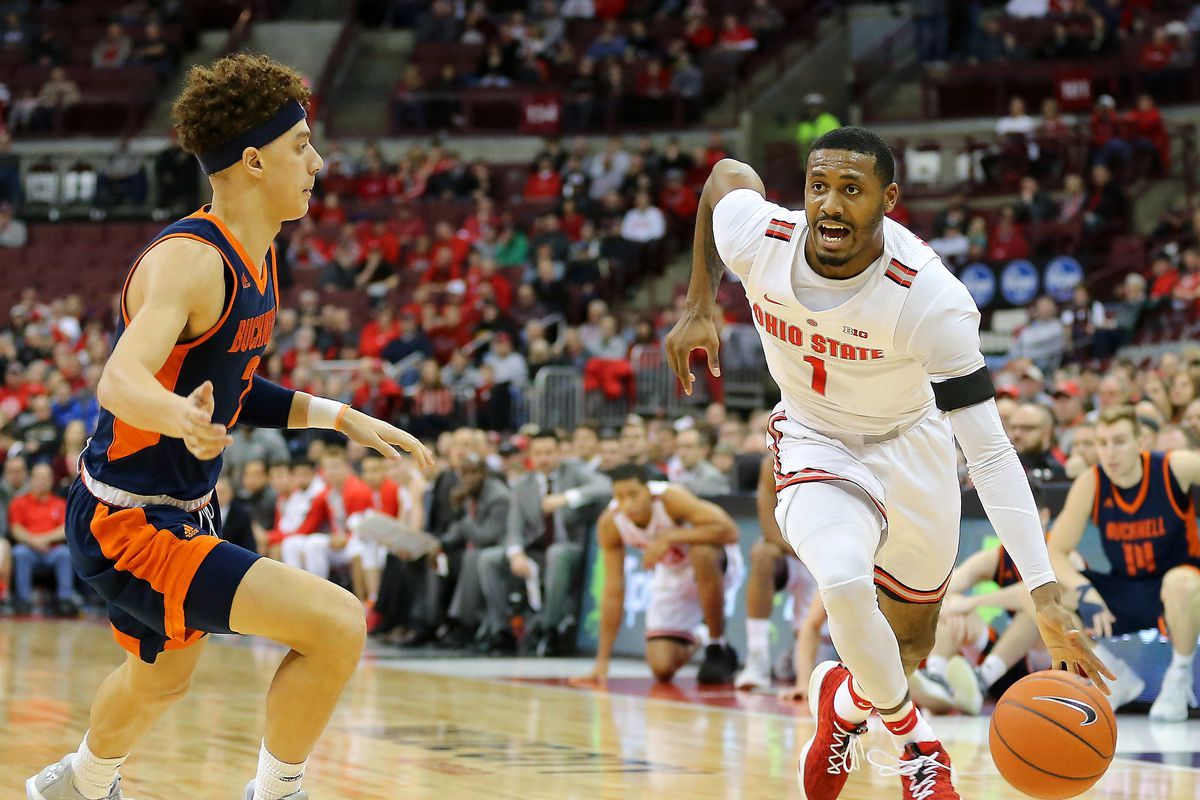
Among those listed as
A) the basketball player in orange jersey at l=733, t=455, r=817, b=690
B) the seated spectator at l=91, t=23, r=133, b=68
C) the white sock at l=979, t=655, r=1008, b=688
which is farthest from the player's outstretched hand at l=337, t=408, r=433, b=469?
the seated spectator at l=91, t=23, r=133, b=68

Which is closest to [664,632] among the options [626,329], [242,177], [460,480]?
[460,480]

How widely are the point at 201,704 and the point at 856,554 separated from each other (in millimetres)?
5372

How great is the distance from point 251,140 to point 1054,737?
293cm

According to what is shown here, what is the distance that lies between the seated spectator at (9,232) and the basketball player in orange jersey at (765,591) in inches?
683

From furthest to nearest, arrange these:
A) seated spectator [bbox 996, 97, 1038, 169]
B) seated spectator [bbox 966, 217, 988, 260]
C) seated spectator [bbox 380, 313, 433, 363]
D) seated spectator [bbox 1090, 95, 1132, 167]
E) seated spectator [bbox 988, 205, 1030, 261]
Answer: seated spectator [bbox 996, 97, 1038, 169], seated spectator [bbox 380, 313, 433, 363], seated spectator [bbox 1090, 95, 1132, 167], seated spectator [bbox 988, 205, 1030, 261], seated spectator [bbox 966, 217, 988, 260]

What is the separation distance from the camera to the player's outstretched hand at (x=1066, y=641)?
4457mm

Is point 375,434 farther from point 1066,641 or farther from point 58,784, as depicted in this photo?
point 1066,641

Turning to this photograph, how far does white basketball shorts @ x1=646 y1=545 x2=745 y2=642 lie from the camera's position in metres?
10.8

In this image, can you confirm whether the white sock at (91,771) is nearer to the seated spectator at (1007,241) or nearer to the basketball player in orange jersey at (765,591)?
the basketball player in orange jersey at (765,591)

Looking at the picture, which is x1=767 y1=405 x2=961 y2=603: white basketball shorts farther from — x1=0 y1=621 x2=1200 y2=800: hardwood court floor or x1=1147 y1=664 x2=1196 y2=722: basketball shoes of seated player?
x1=1147 y1=664 x2=1196 y2=722: basketball shoes of seated player

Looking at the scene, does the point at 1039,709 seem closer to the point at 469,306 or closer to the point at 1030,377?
the point at 1030,377

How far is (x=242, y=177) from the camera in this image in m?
4.50

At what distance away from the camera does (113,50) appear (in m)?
27.7

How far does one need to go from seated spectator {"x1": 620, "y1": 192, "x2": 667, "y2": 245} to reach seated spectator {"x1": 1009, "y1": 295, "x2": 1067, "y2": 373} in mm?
6789
